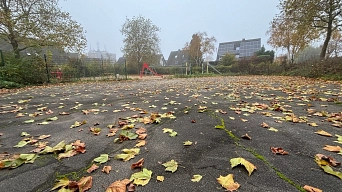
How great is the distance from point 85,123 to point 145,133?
3.20ft

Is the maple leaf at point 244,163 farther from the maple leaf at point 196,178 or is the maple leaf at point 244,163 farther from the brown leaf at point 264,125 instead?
the brown leaf at point 264,125

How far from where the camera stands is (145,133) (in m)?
1.89

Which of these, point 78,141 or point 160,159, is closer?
point 160,159

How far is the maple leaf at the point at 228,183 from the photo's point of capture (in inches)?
39.3

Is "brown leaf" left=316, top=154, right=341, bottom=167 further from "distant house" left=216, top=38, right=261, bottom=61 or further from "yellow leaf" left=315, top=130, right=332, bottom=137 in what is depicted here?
"distant house" left=216, top=38, right=261, bottom=61

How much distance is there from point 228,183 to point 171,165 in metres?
0.41

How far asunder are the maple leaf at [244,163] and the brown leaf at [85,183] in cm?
97

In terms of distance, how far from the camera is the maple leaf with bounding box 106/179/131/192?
100 cm

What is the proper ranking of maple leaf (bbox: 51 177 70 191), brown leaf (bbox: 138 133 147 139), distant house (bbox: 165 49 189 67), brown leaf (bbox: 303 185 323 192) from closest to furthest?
1. brown leaf (bbox: 303 185 323 192)
2. maple leaf (bbox: 51 177 70 191)
3. brown leaf (bbox: 138 133 147 139)
4. distant house (bbox: 165 49 189 67)

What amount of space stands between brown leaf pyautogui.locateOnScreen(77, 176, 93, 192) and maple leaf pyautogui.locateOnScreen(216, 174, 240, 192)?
0.81 metres

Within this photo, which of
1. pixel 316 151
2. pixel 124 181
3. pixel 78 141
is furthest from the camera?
pixel 78 141

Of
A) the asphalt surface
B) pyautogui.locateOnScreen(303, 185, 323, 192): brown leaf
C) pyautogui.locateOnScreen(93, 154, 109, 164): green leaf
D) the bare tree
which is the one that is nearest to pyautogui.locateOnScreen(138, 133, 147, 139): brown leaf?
the asphalt surface

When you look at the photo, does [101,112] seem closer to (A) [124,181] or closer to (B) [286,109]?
(A) [124,181]

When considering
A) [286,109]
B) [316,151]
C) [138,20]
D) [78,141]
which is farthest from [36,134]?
[138,20]
